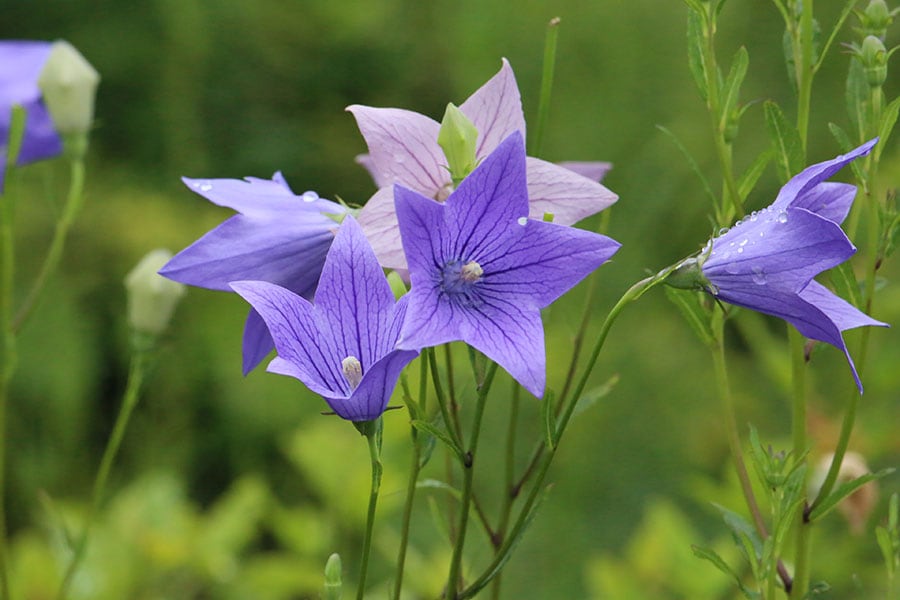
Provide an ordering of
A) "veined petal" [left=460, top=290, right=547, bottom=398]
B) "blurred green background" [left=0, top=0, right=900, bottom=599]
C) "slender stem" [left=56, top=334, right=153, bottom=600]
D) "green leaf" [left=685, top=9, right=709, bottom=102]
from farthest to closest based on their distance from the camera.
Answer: "blurred green background" [left=0, top=0, right=900, bottom=599]
"slender stem" [left=56, top=334, right=153, bottom=600]
"green leaf" [left=685, top=9, right=709, bottom=102]
"veined petal" [left=460, top=290, right=547, bottom=398]

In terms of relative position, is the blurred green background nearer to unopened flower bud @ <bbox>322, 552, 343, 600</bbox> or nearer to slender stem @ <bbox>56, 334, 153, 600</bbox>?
slender stem @ <bbox>56, 334, 153, 600</bbox>

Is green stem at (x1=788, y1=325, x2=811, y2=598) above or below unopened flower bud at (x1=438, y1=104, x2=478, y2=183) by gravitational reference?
below

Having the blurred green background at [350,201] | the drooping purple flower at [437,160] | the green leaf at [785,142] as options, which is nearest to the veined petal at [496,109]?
the drooping purple flower at [437,160]

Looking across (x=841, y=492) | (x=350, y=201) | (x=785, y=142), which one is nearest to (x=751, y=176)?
(x=785, y=142)

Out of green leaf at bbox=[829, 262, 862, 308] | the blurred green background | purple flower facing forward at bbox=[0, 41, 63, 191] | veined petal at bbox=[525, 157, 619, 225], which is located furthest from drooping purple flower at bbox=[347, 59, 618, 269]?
the blurred green background

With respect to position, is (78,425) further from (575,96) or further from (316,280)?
(316,280)

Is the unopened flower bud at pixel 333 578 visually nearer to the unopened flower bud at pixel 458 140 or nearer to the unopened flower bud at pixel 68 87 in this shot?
the unopened flower bud at pixel 458 140

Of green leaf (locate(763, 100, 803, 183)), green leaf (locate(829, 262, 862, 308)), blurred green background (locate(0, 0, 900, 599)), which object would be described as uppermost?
green leaf (locate(763, 100, 803, 183))

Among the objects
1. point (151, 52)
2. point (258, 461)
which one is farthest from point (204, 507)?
point (151, 52)
